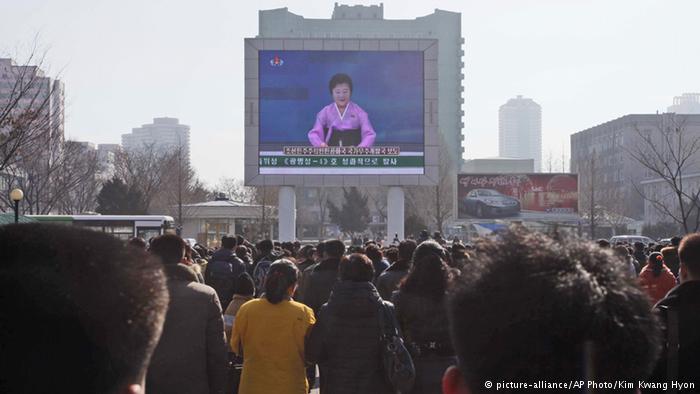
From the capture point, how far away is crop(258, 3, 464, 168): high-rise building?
4702 inches

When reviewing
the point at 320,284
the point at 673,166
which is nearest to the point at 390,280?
the point at 320,284

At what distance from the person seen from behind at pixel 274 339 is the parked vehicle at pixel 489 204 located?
43.2 m

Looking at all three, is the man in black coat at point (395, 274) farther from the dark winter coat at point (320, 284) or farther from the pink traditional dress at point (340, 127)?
the pink traditional dress at point (340, 127)

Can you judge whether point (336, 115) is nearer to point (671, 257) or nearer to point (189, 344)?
point (671, 257)

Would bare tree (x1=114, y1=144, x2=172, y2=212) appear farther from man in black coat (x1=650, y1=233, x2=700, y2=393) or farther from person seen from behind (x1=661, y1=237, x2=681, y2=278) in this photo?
man in black coat (x1=650, y1=233, x2=700, y2=393)

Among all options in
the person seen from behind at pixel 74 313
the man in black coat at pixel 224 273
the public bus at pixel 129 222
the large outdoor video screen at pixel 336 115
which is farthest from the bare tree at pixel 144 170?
the person seen from behind at pixel 74 313

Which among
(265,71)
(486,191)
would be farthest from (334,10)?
(265,71)

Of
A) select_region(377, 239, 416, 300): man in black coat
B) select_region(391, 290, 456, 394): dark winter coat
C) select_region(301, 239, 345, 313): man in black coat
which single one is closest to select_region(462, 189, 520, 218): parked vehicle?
select_region(301, 239, 345, 313): man in black coat

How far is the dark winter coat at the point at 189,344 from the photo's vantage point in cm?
652

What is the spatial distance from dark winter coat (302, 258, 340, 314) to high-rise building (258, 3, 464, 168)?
353 feet

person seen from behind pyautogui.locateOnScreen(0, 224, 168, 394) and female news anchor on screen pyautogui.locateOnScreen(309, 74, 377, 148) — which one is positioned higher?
female news anchor on screen pyautogui.locateOnScreen(309, 74, 377, 148)

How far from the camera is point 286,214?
1622 inches

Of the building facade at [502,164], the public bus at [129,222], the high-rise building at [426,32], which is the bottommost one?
the public bus at [129,222]

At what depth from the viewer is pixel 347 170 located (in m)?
38.6
